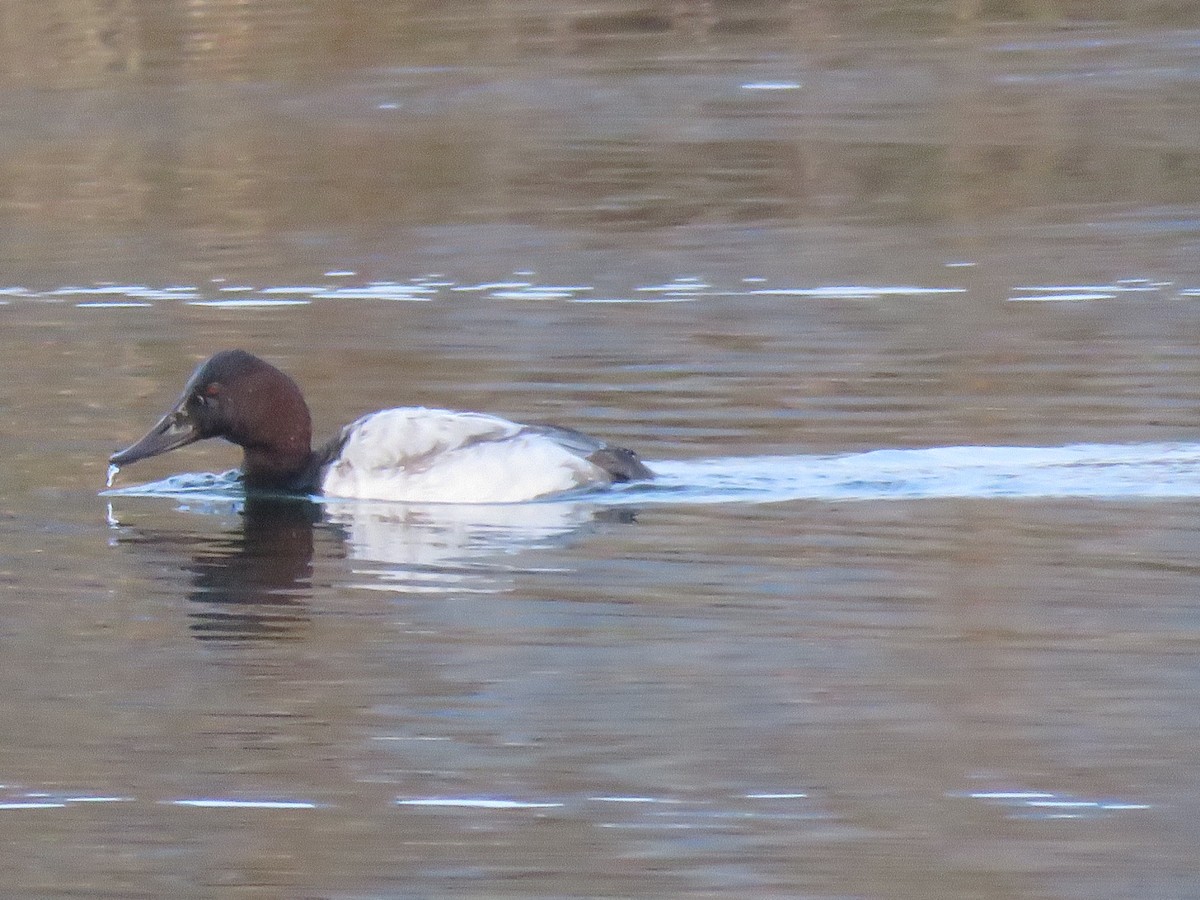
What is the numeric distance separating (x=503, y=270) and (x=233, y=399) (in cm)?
499

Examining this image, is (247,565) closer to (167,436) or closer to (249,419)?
(249,419)

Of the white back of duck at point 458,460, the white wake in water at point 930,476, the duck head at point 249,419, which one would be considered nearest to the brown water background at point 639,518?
the white wake in water at point 930,476

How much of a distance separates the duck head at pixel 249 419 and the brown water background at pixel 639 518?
0.27m

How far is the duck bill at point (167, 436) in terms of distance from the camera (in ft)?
34.3

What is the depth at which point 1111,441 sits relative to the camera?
10336 millimetres

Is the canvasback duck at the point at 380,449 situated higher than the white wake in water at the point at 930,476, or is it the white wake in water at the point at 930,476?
the canvasback duck at the point at 380,449

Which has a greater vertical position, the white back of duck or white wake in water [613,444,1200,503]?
the white back of duck

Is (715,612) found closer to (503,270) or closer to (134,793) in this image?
(134,793)

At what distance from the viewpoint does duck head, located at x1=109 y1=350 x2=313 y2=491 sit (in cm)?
1053

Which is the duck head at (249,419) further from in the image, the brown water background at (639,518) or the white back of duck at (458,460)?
the white back of duck at (458,460)

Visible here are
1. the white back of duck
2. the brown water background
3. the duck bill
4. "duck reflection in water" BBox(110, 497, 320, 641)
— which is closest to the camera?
the brown water background

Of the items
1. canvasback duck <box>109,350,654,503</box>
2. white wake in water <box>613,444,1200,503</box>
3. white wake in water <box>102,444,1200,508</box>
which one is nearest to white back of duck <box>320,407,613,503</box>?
canvasback duck <box>109,350,654,503</box>

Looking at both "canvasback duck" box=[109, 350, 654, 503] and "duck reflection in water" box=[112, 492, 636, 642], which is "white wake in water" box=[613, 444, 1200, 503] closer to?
"canvasback duck" box=[109, 350, 654, 503]

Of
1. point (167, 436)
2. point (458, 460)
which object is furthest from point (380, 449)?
point (167, 436)
